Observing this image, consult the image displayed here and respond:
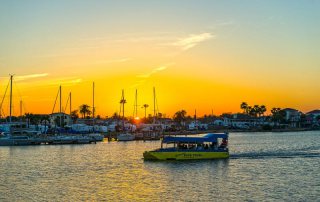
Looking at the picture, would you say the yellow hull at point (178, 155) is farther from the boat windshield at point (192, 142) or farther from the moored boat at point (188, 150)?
the boat windshield at point (192, 142)

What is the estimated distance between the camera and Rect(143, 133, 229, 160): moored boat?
63750 mm

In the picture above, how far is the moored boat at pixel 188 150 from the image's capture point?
63750 mm

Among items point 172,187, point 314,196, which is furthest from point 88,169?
point 314,196

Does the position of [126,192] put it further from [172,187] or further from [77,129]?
[77,129]

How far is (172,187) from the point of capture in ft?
140

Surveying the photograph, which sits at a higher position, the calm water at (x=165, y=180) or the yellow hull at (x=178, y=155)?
the yellow hull at (x=178, y=155)

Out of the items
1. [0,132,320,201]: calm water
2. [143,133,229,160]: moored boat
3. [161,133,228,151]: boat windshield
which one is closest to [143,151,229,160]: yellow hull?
[143,133,229,160]: moored boat

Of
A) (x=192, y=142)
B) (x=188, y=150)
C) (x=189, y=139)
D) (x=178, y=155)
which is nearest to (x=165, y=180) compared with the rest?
(x=178, y=155)

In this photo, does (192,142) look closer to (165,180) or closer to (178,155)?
(178,155)

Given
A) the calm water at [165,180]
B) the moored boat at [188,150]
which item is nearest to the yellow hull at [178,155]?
the moored boat at [188,150]

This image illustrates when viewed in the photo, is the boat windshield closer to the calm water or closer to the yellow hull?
the yellow hull

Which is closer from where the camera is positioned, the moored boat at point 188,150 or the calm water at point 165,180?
the calm water at point 165,180

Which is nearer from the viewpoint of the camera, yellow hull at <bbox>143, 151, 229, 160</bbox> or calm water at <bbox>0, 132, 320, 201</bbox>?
calm water at <bbox>0, 132, 320, 201</bbox>

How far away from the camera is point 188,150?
211 ft
